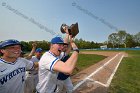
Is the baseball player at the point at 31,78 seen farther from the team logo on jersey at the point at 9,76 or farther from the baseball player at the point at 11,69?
the team logo on jersey at the point at 9,76

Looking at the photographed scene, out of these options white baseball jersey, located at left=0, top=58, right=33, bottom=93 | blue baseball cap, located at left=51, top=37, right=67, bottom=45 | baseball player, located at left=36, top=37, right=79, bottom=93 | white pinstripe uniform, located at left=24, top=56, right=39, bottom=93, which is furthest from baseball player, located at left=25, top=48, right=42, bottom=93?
white baseball jersey, located at left=0, top=58, right=33, bottom=93

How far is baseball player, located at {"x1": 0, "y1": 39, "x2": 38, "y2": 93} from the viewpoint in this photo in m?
4.22

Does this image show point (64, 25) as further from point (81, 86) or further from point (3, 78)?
point (81, 86)

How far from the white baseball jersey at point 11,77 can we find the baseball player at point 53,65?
0.49 m

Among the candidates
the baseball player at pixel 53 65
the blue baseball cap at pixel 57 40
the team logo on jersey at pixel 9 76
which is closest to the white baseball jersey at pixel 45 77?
the baseball player at pixel 53 65

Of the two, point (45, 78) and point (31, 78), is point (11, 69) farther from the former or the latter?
point (31, 78)

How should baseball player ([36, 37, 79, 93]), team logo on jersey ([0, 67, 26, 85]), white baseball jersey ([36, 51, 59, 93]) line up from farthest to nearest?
white baseball jersey ([36, 51, 59, 93]), team logo on jersey ([0, 67, 26, 85]), baseball player ([36, 37, 79, 93])

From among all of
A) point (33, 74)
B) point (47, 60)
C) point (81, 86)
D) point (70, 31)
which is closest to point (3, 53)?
point (47, 60)

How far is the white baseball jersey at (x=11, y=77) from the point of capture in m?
4.21

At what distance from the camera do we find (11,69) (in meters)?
4.29

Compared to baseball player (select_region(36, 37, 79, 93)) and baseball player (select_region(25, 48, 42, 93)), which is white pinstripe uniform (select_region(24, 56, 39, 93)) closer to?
baseball player (select_region(25, 48, 42, 93))

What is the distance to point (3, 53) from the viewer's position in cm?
443

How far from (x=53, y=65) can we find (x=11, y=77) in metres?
0.75

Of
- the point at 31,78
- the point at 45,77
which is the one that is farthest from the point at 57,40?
the point at 31,78
